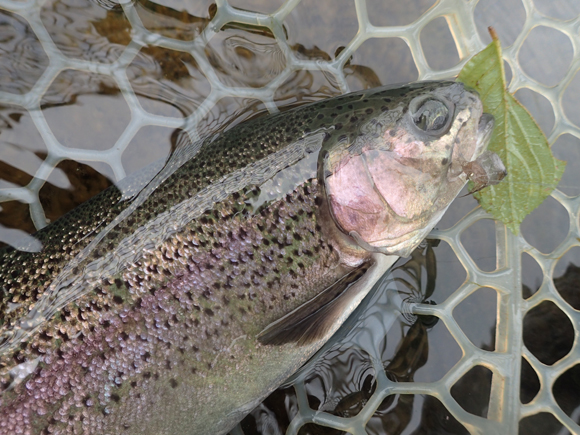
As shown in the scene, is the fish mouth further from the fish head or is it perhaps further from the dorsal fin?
the dorsal fin

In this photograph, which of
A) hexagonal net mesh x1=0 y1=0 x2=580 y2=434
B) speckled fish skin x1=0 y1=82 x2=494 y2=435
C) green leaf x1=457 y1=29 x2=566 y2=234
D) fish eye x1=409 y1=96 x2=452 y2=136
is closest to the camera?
speckled fish skin x1=0 y1=82 x2=494 y2=435

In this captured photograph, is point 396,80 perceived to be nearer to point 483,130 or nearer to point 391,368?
point 483,130

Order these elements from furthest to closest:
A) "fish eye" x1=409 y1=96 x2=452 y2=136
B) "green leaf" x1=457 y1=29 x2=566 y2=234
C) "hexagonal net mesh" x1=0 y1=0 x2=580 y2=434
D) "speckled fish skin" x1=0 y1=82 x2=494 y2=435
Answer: "hexagonal net mesh" x1=0 y1=0 x2=580 y2=434
"green leaf" x1=457 y1=29 x2=566 y2=234
"fish eye" x1=409 y1=96 x2=452 y2=136
"speckled fish skin" x1=0 y1=82 x2=494 y2=435

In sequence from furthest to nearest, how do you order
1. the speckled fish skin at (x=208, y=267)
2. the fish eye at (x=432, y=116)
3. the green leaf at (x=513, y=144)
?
the green leaf at (x=513, y=144), the fish eye at (x=432, y=116), the speckled fish skin at (x=208, y=267)

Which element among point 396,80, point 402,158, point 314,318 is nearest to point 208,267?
point 314,318

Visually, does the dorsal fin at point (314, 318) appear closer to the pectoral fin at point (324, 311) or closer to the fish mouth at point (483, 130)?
the pectoral fin at point (324, 311)

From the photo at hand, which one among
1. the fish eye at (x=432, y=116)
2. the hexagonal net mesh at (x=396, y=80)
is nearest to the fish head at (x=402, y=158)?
the fish eye at (x=432, y=116)

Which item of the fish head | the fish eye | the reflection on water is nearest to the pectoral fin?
the fish head
